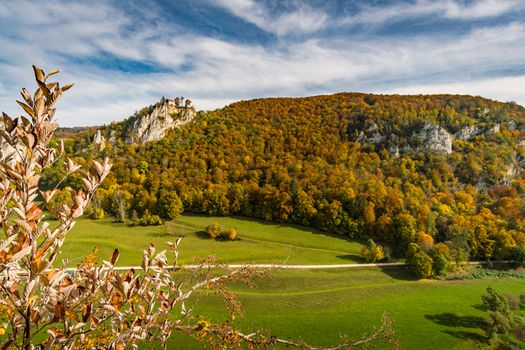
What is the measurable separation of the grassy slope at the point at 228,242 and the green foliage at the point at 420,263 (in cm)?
815

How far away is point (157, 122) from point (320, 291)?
90.0 meters

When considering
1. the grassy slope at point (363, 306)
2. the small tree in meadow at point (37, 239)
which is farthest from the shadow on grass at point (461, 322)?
the small tree in meadow at point (37, 239)

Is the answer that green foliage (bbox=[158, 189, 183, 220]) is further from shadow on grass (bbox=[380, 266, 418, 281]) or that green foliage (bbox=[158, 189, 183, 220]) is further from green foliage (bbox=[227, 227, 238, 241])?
shadow on grass (bbox=[380, 266, 418, 281])

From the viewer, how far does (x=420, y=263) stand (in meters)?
44.0

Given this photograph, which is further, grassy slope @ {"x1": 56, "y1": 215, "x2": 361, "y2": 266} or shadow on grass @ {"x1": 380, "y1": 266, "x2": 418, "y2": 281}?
grassy slope @ {"x1": 56, "y1": 215, "x2": 361, "y2": 266}

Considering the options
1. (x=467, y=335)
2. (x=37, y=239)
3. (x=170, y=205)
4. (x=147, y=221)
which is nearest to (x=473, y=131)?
(x=467, y=335)

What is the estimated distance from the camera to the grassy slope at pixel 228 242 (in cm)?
4627

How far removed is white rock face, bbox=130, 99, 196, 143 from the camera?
105656mm

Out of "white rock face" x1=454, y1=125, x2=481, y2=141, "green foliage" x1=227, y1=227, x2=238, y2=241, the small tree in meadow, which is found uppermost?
"white rock face" x1=454, y1=125, x2=481, y2=141

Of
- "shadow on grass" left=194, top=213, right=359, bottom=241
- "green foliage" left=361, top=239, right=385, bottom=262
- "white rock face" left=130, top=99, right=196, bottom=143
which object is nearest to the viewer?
"green foliage" left=361, top=239, right=385, bottom=262

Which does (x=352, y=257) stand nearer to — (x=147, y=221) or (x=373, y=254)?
(x=373, y=254)

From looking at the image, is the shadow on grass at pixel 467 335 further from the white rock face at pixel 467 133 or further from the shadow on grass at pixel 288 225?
the white rock face at pixel 467 133

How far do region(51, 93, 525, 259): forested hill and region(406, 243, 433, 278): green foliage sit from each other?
7.67 meters

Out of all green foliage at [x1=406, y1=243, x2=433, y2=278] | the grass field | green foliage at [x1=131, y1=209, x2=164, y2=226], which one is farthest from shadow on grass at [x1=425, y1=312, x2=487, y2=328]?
green foliage at [x1=131, y1=209, x2=164, y2=226]
